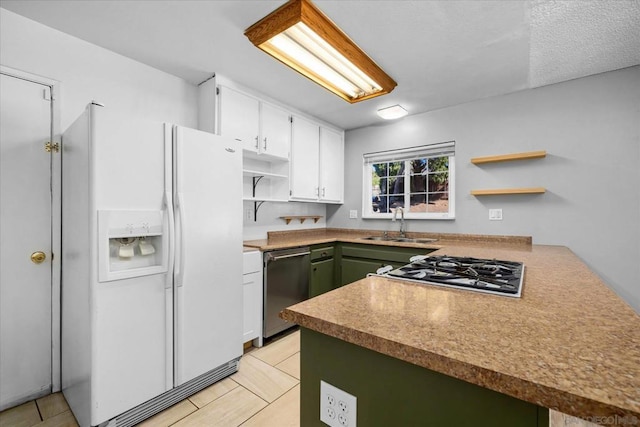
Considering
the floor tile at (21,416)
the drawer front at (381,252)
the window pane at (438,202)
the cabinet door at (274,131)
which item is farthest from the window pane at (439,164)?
the floor tile at (21,416)

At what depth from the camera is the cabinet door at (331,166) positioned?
3648 millimetres

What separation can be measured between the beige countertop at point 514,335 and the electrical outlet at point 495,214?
6.18ft

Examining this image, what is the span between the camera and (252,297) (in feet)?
8.11

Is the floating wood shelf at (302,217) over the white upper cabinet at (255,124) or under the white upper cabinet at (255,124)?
under

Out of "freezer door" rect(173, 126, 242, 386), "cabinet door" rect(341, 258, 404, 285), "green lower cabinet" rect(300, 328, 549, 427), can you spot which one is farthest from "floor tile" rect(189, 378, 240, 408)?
"cabinet door" rect(341, 258, 404, 285)

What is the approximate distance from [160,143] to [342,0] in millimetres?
1364

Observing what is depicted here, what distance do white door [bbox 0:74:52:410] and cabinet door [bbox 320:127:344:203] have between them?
8.43ft

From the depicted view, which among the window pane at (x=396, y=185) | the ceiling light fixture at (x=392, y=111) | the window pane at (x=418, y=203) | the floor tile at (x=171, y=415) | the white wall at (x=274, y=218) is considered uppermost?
the ceiling light fixture at (x=392, y=111)

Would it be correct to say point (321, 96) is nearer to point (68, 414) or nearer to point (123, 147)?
point (123, 147)

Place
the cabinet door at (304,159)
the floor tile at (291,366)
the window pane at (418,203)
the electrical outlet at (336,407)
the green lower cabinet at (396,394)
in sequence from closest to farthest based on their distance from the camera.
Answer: the green lower cabinet at (396,394)
the electrical outlet at (336,407)
the floor tile at (291,366)
the cabinet door at (304,159)
the window pane at (418,203)

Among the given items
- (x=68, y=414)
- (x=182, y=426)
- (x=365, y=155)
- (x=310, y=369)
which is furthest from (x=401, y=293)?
(x=365, y=155)

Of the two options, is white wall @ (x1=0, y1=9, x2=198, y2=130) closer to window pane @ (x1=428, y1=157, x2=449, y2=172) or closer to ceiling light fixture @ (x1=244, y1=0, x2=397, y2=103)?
ceiling light fixture @ (x1=244, y1=0, x2=397, y2=103)

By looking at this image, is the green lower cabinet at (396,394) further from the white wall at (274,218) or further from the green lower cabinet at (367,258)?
the white wall at (274,218)

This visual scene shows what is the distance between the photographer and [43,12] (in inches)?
68.7
